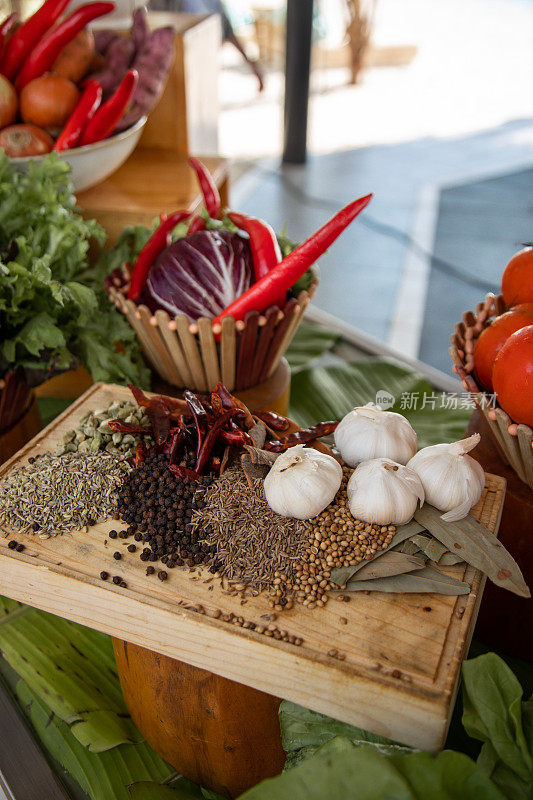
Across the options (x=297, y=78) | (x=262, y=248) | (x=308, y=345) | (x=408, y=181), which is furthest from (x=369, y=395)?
(x=297, y=78)

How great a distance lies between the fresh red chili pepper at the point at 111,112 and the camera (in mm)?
A: 1616

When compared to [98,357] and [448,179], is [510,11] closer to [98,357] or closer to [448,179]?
[448,179]

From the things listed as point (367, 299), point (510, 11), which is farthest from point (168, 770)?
point (510, 11)

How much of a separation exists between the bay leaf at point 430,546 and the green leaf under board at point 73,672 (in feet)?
2.13

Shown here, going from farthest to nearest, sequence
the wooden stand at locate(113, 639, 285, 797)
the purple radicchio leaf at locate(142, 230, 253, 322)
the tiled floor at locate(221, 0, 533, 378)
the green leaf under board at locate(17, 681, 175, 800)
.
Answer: the tiled floor at locate(221, 0, 533, 378) < the purple radicchio leaf at locate(142, 230, 253, 322) < the green leaf under board at locate(17, 681, 175, 800) < the wooden stand at locate(113, 639, 285, 797)

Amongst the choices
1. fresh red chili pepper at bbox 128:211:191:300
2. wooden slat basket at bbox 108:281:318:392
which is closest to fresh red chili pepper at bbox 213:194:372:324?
wooden slat basket at bbox 108:281:318:392

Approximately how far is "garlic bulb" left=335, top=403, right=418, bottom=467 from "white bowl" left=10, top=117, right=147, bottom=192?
978 mm

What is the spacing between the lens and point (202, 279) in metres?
1.43

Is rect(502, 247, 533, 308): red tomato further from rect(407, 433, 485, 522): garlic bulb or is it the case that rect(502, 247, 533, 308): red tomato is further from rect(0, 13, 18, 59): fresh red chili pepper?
rect(0, 13, 18, 59): fresh red chili pepper

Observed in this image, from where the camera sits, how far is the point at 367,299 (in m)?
3.36

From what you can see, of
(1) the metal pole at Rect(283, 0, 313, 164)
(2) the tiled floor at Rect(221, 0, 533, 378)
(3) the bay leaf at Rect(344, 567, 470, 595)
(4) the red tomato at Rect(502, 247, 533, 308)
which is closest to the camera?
(3) the bay leaf at Rect(344, 567, 470, 595)

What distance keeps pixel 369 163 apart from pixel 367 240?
129cm

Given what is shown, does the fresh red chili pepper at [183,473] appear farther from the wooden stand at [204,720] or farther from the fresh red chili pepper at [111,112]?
the fresh red chili pepper at [111,112]

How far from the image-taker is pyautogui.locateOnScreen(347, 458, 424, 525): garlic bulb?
921mm
